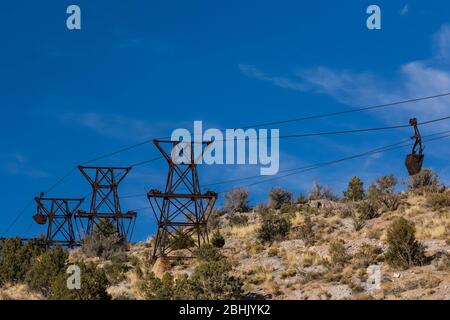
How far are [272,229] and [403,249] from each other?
43.1 ft

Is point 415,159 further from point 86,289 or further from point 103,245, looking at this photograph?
point 103,245

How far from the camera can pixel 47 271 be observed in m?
36.6

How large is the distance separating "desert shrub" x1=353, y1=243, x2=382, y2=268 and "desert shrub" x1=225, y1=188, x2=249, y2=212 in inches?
1183

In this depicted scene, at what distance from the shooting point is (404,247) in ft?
106

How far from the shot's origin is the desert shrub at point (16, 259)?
43188 millimetres

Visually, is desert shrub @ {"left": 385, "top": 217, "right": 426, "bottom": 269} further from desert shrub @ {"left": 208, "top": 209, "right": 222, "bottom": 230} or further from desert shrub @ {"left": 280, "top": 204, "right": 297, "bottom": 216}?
desert shrub @ {"left": 208, "top": 209, "right": 222, "bottom": 230}

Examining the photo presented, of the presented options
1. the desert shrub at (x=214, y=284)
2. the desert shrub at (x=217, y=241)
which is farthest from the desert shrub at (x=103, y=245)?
the desert shrub at (x=214, y=284)

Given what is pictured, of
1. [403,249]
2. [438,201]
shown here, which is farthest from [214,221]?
[403,249]

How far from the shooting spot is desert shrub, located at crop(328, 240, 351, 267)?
3409 cm

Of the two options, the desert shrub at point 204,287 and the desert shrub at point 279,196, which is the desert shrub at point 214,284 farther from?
the desert shrub at point 279,196

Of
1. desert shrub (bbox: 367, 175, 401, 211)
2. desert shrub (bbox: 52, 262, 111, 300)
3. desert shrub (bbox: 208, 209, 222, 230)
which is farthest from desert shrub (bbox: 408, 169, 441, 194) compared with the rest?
desert shrub (bbox: 52, 262, 111, 300)

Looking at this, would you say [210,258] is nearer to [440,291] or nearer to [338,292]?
[338,292]

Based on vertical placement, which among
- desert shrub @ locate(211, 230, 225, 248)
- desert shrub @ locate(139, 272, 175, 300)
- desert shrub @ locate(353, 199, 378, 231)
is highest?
desert shrub @ locate(353, 199, 378, 231)
